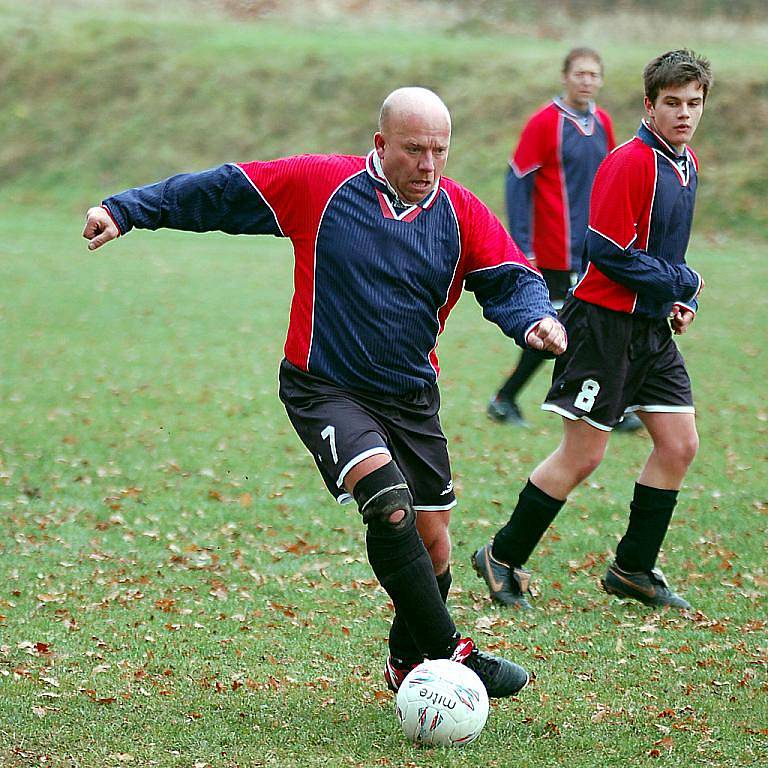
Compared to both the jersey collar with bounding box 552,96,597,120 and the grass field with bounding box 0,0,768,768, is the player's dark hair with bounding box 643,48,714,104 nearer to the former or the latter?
the grass field with bounding box 0,0,768,768

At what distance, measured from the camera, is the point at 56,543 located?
6746 mm

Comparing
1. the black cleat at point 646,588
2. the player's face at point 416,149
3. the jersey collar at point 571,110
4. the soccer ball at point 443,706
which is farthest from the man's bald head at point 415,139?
the jersey collar at point 571,110

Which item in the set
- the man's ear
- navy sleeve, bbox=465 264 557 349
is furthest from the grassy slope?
navy sleeve, bbox=465 264 557 349

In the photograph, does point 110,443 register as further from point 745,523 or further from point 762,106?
point 762,106

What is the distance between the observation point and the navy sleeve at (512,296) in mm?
4320

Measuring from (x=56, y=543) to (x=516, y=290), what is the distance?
3478 millimetres

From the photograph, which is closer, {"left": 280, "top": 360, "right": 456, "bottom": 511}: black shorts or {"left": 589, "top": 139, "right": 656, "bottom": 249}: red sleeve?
{"left": 280, "top": 360, "right": 456, "bottom": 511}: black shorts

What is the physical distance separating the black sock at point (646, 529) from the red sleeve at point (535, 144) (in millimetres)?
4381

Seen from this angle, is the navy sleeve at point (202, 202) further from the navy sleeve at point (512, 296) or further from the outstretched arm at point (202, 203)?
the navy sleeve at point (512, 296)

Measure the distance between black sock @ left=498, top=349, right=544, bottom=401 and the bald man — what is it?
5105 millimetres

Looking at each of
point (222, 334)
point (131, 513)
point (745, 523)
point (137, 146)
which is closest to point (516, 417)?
point (745, 523)

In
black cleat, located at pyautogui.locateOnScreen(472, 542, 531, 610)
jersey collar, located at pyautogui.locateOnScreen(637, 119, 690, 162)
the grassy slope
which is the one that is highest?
jersey collar, located at pyautogui.locateOnScreen(637, 119, 690, 162)

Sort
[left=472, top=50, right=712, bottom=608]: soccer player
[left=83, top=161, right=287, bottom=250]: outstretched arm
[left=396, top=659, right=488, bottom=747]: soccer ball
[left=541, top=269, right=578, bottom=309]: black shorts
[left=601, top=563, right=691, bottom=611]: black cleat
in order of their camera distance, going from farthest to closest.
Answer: [left=541, top=269, right=578, bottom=309]: black shorts
[left=601, top=563, right=691, bottom=611]: black cleat
[left=472, top=50, right=712, bottom=608]: soccer player
[left=83, top=161, right=287, bottom=250]: outstretched arm
[left=396, top=659, right=488, bottom=747]: soccer ball

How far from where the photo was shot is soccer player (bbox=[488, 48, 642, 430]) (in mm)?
9508
